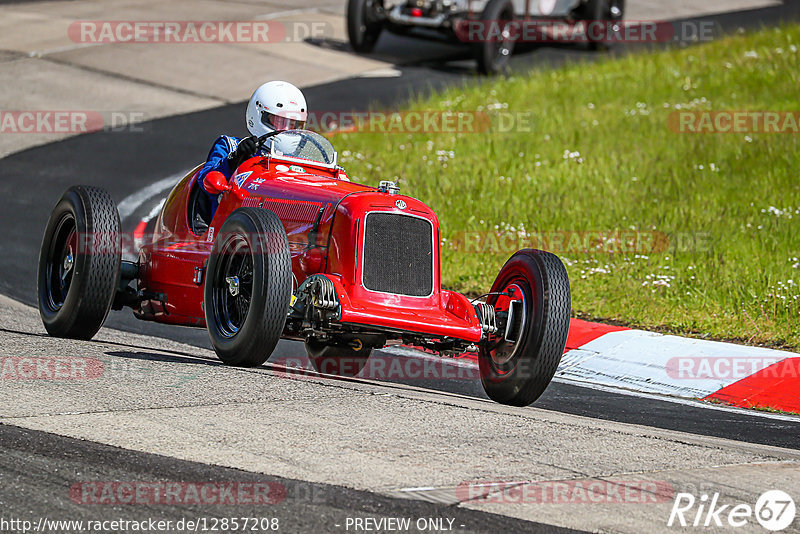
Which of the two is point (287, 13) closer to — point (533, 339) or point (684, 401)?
point (684, 401)

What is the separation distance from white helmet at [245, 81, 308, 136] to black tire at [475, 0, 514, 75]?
33.7 ft

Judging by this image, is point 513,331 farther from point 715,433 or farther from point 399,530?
point 399,530

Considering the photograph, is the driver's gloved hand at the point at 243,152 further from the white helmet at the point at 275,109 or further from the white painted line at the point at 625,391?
the white painted line at the point at 625,391

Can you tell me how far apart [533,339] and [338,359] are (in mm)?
1842

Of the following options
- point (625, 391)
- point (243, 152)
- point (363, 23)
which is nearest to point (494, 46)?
point (363, 23)

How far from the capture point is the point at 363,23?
18.7 m

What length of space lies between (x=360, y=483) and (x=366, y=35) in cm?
1524

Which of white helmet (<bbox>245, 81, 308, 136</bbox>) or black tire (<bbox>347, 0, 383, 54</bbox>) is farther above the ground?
black tire (<bbox>347, 0, 383, 54</bbox>)

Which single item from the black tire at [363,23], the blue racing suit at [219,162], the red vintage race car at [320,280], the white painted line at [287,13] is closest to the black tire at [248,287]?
the red vintage race car at [320,280]

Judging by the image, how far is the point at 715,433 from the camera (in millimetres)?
6562

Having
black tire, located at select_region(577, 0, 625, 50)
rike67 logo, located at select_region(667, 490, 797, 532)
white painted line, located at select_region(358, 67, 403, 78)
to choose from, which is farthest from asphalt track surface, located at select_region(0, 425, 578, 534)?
black tire, located at select_region(577, 0, 625, 50)

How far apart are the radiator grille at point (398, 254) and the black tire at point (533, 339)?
1.80 feet

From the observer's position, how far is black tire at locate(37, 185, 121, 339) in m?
7.43

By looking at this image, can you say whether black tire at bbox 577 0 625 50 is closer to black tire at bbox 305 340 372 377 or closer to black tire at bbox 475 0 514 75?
black tire at bbox 475 0 514 75
